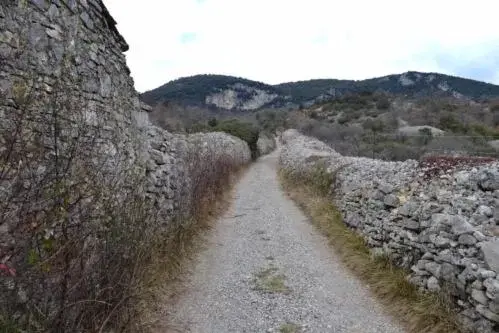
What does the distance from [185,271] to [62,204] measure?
3813 mm

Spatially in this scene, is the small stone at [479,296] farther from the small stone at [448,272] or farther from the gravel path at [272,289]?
the gravel path at [272,289]

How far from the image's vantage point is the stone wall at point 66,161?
8.86 feet

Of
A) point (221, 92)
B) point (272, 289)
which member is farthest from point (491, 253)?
point (221, 92)

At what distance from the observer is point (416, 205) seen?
6117 millimetres

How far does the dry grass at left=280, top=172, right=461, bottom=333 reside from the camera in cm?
452

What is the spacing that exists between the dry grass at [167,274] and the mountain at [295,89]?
174 ft

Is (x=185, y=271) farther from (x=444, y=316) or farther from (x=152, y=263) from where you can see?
(x=444, y=316)

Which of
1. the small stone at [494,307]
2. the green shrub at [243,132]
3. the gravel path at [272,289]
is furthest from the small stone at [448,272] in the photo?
the green shrub at [243,132]

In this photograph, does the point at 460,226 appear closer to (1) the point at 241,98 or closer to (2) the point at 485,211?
(2) the point at 485,211

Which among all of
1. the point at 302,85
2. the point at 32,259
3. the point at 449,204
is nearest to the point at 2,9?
the point at 32,259

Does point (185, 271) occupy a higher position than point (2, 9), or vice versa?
point (2, 9)

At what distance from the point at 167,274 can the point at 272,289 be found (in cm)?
156

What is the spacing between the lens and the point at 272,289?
6047mm

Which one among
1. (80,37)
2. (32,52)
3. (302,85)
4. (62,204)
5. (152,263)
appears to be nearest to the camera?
(62,204)
